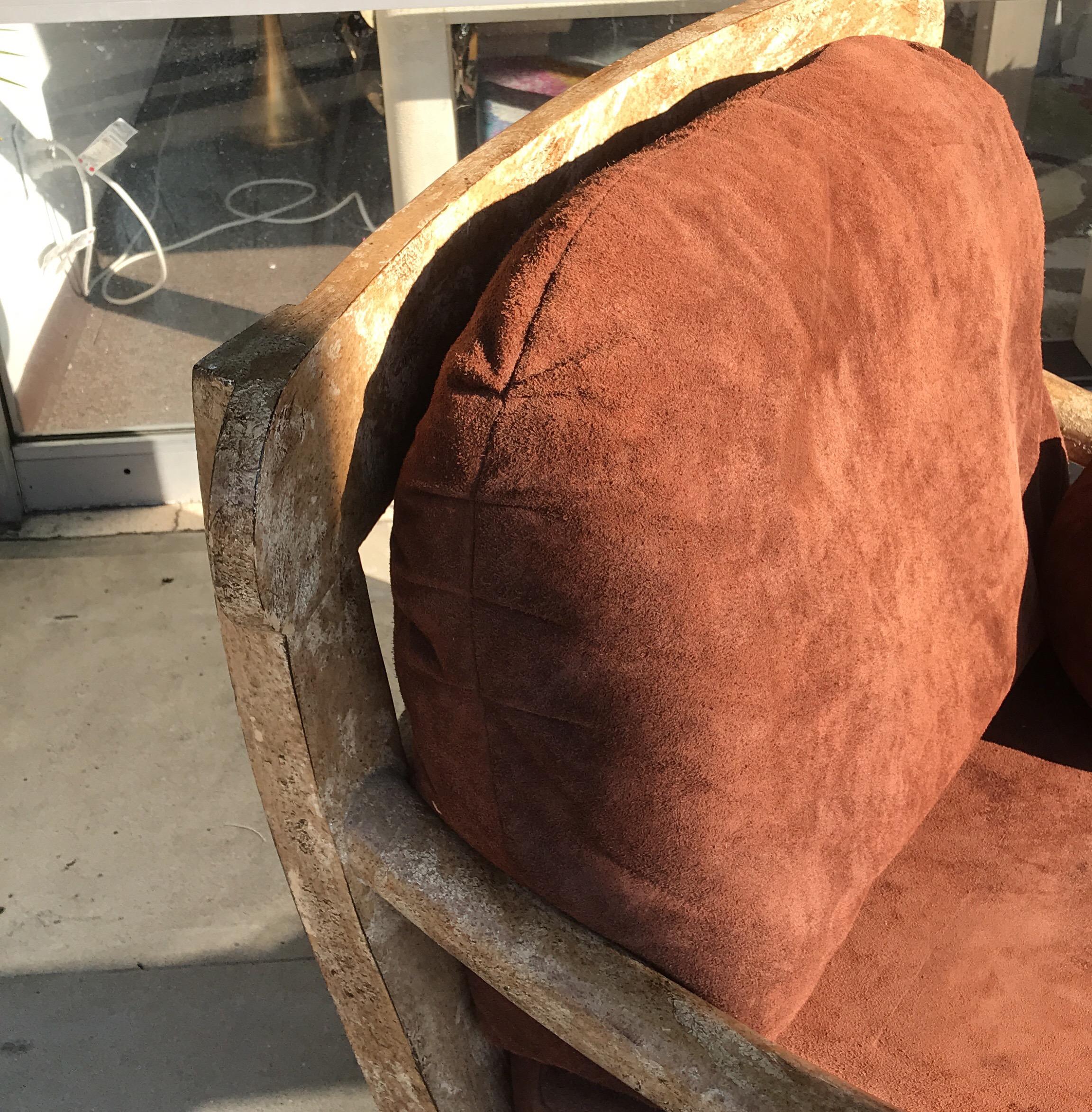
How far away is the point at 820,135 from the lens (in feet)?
2.70

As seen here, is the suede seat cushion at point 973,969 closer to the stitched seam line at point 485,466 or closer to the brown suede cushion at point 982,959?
the brown suede cushion at point 982,959

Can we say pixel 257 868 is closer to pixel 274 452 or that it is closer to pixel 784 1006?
pixel 784 1006

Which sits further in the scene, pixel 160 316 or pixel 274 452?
pixel 160 316

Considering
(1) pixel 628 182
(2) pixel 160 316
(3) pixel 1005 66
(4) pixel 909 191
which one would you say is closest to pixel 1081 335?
(3) pixel 1005 66

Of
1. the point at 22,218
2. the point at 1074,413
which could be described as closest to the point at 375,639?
the point at 1074,413

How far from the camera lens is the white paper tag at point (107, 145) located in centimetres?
188

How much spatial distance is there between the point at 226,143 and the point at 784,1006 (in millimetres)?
1607

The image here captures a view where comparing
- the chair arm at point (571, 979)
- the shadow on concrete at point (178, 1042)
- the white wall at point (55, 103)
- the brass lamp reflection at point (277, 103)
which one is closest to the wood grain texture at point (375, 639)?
the chair arm at point (571, 979)

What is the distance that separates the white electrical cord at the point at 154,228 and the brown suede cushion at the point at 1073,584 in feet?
4.30

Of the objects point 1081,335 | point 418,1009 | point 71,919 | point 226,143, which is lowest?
point 71,919

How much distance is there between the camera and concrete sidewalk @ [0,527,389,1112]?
51.2 inches

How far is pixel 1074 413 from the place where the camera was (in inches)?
47.9

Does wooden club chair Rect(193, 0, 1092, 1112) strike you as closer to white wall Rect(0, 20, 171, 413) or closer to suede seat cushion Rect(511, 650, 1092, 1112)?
suede seat cushion Rect(511, 650, 1092, 1112)

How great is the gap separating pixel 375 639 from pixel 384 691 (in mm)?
33
